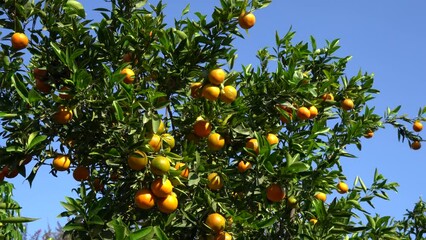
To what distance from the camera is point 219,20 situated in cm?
451

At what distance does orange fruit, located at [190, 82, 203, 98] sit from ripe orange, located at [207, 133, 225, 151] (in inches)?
17.5

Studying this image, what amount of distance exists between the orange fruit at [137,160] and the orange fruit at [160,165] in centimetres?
6

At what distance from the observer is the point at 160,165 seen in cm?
374

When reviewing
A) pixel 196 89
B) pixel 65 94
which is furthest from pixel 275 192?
pixel 65 94

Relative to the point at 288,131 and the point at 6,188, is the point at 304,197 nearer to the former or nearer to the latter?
the point at 288,131

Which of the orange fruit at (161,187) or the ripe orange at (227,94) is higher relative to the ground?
the ripe orange at (227,94)

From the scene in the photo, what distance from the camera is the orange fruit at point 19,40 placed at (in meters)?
4.22

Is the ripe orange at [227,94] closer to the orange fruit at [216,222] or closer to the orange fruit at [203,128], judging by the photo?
the orange fruit at [203,128]

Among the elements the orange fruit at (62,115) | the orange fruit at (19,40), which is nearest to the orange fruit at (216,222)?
the orange fruit at (62,115)

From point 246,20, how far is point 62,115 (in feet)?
5.56

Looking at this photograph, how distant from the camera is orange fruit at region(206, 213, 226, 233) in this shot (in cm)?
407

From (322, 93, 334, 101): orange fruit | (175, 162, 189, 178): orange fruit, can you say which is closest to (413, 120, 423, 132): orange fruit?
(322, 93, 334, 101): orange fruit

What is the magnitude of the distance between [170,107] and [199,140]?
413 millimetres

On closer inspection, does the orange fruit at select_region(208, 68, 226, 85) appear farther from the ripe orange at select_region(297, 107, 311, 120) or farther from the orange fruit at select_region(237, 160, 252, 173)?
the ripe orange at select_region(297, 107, 311, 120)
